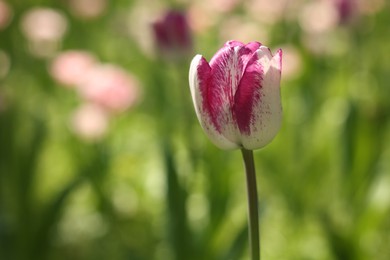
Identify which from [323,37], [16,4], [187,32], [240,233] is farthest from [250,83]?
[16,4]

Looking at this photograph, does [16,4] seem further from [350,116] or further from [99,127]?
[350,116]

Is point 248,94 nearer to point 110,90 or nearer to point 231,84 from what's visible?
point 231,84

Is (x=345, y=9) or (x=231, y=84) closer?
(x=231, y=84)

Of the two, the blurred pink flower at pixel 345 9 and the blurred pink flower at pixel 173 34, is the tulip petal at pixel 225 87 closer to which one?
the blurred pink flower at pixel 173 34

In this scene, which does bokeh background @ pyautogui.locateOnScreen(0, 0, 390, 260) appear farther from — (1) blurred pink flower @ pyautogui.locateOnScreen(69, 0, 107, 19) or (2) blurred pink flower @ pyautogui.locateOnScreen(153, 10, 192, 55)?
(1) blurred pink flower @ pyautogui.locateOnScreen(69, 0, 107, 19)

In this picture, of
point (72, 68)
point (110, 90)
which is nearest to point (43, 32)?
point (72, 68)

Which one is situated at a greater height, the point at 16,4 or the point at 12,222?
the point at 16,4

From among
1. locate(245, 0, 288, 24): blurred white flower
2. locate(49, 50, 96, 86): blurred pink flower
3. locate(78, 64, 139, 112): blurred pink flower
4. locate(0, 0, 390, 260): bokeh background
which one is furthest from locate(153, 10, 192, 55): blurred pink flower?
locate(245, 0, 288, 24): blurred white flower
